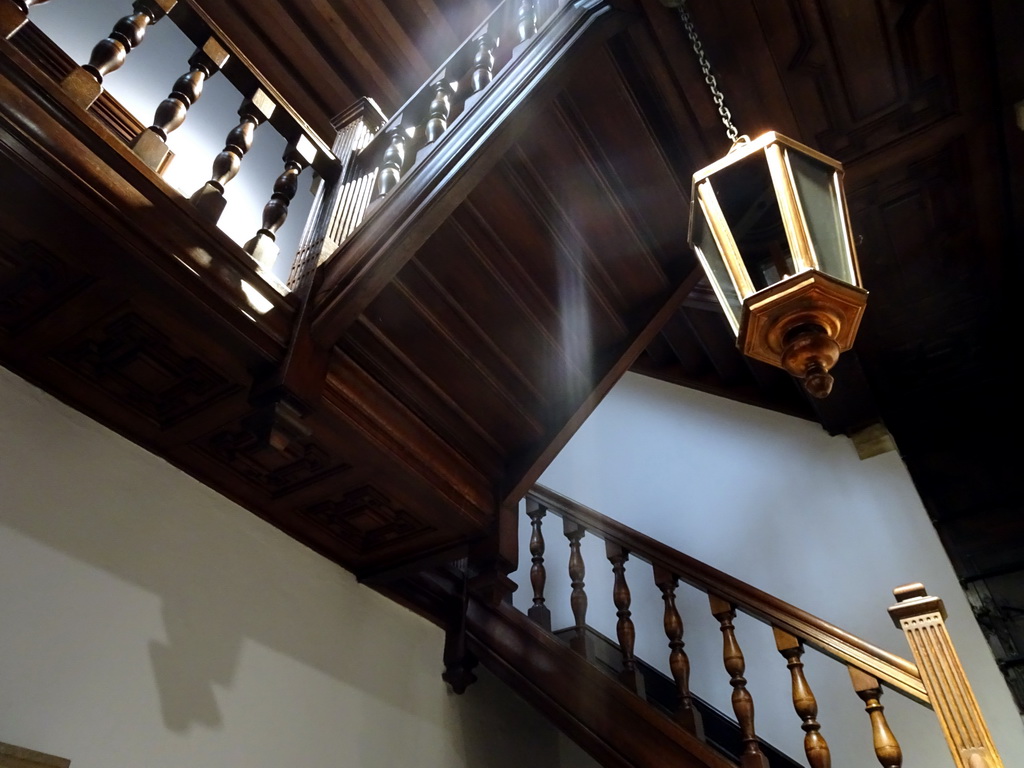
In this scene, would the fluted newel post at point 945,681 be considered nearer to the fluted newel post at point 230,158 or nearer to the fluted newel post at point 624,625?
→ the fluted newel post at point 624,625

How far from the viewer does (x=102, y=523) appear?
200 centimetres

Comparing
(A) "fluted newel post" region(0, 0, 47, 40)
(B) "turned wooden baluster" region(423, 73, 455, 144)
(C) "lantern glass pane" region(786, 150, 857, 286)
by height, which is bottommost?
(C) "lantern glass pane" region(786, 150, 857, 286)

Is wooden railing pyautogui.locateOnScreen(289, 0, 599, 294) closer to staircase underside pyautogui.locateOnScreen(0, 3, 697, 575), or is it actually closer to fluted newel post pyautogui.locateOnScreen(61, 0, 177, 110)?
staircase underside pyautogui.locateOnScreen(0, 3, 697, 575)

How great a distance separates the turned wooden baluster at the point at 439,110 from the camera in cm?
227

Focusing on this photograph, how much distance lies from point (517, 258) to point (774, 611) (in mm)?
1539

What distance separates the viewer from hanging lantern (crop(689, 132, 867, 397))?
122cm

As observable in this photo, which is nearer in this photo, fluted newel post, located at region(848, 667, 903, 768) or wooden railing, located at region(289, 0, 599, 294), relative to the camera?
fluted newel post, located at region(848, 667, 903, 768)

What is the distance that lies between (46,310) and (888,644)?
147 inches

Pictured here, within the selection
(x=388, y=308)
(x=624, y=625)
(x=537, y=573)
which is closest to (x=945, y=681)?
(x=624, y=625)

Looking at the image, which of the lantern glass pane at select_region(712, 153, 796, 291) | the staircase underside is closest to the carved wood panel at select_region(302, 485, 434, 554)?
the staircase underside

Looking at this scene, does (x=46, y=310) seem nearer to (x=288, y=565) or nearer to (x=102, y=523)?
(x=102, y=523)

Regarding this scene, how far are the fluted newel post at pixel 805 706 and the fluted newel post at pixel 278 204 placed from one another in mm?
2083

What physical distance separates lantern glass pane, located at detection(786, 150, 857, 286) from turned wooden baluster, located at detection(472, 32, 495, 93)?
1243 mm

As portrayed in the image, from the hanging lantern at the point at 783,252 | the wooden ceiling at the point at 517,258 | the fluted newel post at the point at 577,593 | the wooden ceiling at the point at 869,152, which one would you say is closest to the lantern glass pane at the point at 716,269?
the hanging lantern at the point at 783,252
